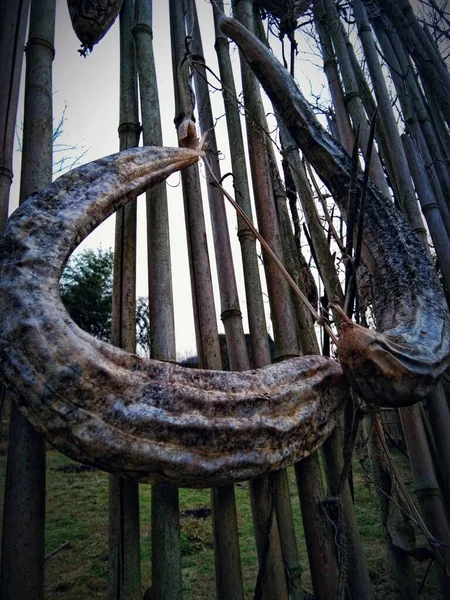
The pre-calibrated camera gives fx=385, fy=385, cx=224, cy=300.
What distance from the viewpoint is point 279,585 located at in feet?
4.07

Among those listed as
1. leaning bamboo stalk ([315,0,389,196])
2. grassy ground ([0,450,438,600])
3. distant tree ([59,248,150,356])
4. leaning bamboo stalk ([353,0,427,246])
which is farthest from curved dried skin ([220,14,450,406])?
distant tree ([59,248,150,356])

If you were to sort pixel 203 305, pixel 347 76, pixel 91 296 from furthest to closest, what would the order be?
pixel 91 296 → pixel 347 76 → pixel 203 305

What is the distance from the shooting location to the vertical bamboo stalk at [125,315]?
1.08m

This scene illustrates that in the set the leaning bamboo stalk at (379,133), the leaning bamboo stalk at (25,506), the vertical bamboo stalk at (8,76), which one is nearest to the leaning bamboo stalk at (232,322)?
the leaning bamboo stalk at (25,506)

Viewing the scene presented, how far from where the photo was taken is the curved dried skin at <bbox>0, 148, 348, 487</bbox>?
2.80ft

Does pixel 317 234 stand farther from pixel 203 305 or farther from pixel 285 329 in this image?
pixel 203 305

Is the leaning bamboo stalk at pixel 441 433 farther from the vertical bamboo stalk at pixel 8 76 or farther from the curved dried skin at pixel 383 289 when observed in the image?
the vertical bamboo stalk at pixel 8 76

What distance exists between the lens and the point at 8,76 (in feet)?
4.69

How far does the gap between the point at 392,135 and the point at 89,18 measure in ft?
6.16

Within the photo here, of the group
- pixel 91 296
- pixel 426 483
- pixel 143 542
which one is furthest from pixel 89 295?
pixel 426 483

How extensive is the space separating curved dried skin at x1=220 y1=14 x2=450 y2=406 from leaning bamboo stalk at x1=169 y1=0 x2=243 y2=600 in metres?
0.39

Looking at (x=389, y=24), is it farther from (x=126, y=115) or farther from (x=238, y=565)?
(x=238, y=565)

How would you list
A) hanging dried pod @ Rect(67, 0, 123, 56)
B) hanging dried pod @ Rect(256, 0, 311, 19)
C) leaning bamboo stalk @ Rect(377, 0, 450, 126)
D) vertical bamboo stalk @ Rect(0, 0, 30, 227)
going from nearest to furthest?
vertical bamboo stalk @ Rect(0, 0, 30, 227)
hanging dried pod @ Rect(67, 0, 123, 56)
hanging dried pod @ Rect(256, 0, 311, 19)
leaning bamboo stalk @ Rect(377, 0, 450, 126)

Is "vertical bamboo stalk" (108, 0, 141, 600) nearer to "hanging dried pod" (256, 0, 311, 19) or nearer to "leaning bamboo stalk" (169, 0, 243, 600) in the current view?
"leaning bamboo stalk" (169, 0, 243, 600)
